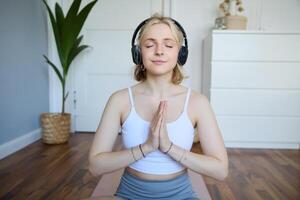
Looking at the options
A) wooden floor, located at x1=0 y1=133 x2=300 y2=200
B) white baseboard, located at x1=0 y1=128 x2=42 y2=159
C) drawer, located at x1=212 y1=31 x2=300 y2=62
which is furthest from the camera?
drawer, located at x1=212 y1=31 x2=300 y2=62

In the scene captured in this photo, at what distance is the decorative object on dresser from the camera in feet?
9.73

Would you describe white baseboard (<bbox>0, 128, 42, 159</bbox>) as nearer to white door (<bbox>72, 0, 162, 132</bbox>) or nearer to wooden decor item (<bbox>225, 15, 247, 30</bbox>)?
white door (<bbox>72, 0, 162, 132</bbox>)

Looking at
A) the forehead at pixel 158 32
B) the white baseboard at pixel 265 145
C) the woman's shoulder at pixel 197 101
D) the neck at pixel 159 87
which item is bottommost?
the white baseboard at pixel 265 145

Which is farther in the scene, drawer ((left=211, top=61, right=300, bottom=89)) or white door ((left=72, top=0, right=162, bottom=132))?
white door ((left=72, top=0, right=162, bottom=132))

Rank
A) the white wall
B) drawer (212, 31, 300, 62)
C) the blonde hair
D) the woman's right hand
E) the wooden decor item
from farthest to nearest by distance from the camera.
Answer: the white wall < the wooden decor item < drawer (212, 31, 300, 62) < the blonde hair < the woman's right hand

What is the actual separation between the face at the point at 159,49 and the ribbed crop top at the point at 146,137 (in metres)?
0.15

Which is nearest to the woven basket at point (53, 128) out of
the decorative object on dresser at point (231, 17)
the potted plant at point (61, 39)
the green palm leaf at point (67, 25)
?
the potted plant at point (61, 39)

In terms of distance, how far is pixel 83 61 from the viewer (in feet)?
11.7

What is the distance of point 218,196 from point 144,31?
4.40 feet

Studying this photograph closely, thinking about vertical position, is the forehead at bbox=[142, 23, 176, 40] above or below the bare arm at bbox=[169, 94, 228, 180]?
above

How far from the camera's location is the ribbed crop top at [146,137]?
860 millimetres

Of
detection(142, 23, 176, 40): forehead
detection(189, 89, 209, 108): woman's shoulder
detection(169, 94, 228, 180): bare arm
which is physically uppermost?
detection(142, 23, 176, 40): forehead

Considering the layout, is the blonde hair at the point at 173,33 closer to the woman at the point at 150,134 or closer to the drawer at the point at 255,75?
the woman at the point at 150,134

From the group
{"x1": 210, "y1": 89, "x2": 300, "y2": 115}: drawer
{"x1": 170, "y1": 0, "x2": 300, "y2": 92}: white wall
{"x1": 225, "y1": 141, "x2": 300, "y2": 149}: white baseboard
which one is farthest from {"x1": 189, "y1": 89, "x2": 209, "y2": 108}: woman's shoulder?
{"x1": 170, "y1": 0, "x2": 300, "y2": 92}: white wall
